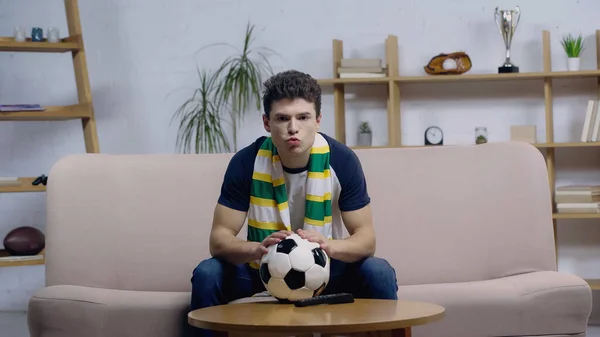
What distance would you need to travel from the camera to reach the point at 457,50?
4.72 meters

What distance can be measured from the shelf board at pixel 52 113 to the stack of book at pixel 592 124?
8.32 ft

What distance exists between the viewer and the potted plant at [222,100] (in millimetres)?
4758

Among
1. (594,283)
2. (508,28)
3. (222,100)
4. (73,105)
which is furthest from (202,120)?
(594,283)

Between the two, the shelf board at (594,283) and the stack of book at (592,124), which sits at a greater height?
the stack of book at (592,124)

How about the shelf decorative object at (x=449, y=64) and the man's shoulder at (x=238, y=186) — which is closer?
the man's shoulder at (x=238, y=186)

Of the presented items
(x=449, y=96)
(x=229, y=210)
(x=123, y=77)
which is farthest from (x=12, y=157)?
(x=229, y=210)

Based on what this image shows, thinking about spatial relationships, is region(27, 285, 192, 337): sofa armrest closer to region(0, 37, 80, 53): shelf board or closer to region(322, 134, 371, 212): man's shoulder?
region(322, 134, 371, 212): man's shoulder

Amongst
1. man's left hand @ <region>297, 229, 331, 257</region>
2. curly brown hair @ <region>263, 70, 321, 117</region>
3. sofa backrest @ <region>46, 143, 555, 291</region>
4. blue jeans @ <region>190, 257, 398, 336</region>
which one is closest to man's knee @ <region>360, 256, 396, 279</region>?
blue jeans @ <region>190, 257, 398, 336</region>

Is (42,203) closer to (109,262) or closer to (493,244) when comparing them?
(109,262)

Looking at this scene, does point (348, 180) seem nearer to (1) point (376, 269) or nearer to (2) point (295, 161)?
(2) point (295, 161)

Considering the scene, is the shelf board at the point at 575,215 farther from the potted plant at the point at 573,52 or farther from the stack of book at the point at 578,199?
the potted plant at the point at 573,52

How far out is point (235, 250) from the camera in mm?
2371

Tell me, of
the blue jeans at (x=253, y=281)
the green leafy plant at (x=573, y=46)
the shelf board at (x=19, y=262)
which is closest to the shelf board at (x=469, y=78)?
the green leafy plant at (x=573, y=46)

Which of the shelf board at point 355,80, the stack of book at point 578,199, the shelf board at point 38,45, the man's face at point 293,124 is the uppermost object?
the shelf board at point 38,45
